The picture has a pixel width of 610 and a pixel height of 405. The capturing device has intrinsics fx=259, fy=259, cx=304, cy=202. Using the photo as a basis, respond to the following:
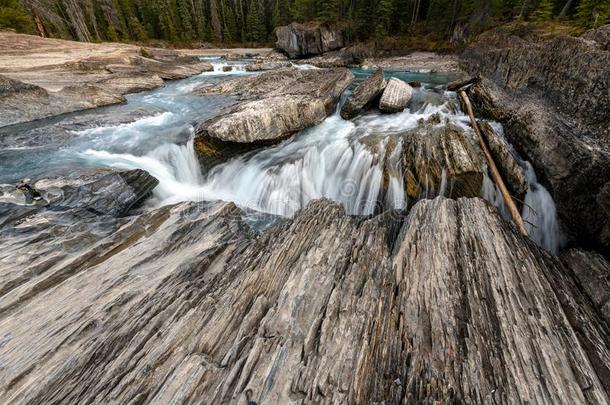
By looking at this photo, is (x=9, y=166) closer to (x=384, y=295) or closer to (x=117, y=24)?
(x=384, y=295)

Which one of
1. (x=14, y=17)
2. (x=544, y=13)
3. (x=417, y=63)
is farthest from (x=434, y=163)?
(x=14, y=17)

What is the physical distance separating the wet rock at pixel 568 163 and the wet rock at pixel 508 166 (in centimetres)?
59

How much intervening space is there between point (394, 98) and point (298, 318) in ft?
38.1

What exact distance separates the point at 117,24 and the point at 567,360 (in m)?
82.7

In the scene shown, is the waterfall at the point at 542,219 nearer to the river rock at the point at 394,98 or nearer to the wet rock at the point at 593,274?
the wet rock at the point at 593,274

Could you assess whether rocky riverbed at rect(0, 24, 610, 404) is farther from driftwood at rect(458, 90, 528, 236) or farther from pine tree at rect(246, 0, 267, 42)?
pine tree at rect(246, 0, 267, 42)

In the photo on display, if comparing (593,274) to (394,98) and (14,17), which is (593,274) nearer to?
(394,98)

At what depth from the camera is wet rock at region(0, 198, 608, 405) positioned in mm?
3107

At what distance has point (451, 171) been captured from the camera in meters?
7.35

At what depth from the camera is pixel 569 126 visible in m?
7.08

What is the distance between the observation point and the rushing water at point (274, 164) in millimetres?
8016

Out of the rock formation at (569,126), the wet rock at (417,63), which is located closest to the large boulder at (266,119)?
the rock formation at (569,126)

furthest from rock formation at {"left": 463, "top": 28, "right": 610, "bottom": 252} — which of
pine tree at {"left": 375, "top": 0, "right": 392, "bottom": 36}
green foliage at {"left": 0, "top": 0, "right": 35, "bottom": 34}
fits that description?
green foliage at {"left": 0, "top": 0, "right": 35, "bottom": 34}

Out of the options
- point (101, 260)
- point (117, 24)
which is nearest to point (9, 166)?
point (101, 260)
